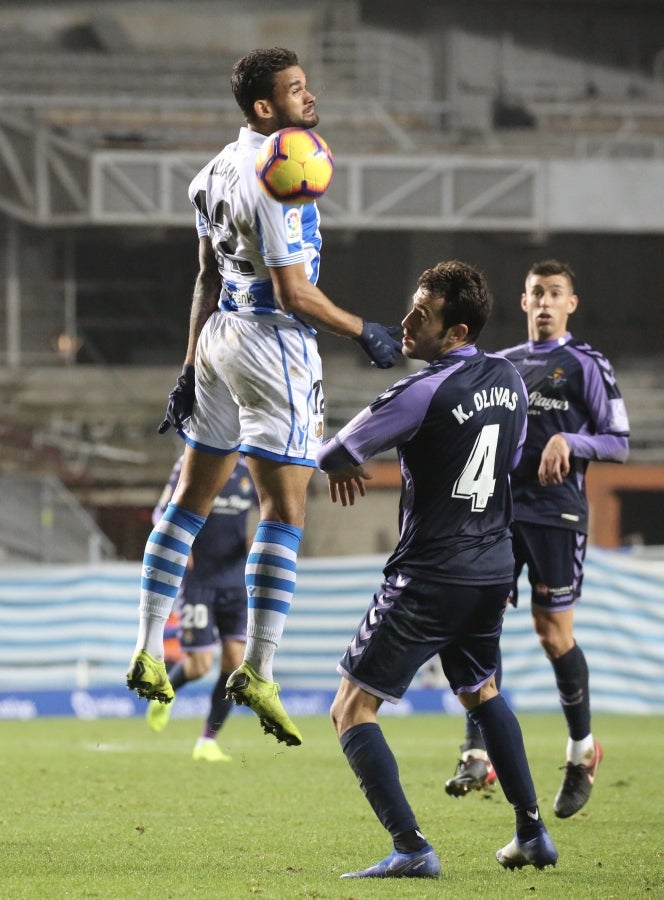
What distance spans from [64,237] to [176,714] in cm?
1535

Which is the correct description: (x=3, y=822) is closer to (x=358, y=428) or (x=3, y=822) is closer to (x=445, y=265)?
(x=358, y=428)

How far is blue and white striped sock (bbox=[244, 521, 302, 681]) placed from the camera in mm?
5449

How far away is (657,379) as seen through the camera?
28.9 meters

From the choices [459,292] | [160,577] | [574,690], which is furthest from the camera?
[574,690]

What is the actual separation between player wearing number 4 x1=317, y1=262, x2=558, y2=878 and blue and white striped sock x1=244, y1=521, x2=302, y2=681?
38 centimetres

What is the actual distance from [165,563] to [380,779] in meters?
1.22

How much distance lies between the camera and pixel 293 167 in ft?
17.2

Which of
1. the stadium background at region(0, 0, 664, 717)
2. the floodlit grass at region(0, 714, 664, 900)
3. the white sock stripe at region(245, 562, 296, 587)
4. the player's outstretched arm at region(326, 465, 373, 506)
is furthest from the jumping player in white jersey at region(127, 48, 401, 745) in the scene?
the stadium background at region(0, 0, 664, 717)

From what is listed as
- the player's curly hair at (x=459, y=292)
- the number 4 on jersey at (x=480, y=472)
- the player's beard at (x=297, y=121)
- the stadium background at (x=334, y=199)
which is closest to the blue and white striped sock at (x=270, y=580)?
the number 4 on jersey at (x=480, y=472)

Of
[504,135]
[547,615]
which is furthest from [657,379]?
[547,615]

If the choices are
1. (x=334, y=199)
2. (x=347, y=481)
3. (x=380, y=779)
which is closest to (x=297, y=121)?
(x=347, y=481)

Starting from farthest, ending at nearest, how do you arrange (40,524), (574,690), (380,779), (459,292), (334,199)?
1. (334,199)
2. (40,524)
3. (574,690)
4. (459,292)
5. (380,779)

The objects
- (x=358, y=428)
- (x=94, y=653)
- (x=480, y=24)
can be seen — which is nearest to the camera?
(x=358, y=428)

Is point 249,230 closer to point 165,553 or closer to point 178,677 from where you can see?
point 165,553
